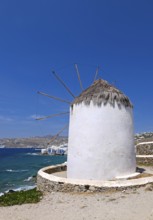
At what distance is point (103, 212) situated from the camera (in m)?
9.01

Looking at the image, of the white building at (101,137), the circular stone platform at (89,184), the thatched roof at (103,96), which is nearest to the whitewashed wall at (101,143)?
the white building at (101,137)

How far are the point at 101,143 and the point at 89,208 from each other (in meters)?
4.25

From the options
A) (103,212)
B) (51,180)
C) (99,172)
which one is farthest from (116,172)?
(103,212)

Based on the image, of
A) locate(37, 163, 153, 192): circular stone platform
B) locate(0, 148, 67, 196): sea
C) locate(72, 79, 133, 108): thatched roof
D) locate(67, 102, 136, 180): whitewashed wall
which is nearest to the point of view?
locate(37, 163, 153, 192): circular stone platform

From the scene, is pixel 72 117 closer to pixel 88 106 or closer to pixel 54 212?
pixel 88 106

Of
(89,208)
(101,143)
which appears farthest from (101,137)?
(89,208)

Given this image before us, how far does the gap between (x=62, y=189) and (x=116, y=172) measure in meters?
2.77

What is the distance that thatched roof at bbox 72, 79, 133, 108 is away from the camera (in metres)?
13.8

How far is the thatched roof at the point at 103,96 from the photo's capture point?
13.8 metres

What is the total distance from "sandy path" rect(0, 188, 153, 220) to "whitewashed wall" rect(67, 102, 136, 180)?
2.37 meters

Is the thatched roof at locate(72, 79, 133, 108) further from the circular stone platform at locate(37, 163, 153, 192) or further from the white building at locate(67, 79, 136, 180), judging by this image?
the circular stone platform at locate(37, 163, 153, 192)

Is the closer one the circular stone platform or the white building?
the circular stone platform

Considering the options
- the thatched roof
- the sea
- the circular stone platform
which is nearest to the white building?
the thatched roof

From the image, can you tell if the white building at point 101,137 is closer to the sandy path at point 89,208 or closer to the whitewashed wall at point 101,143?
the whitewashed wall at point 101,143
